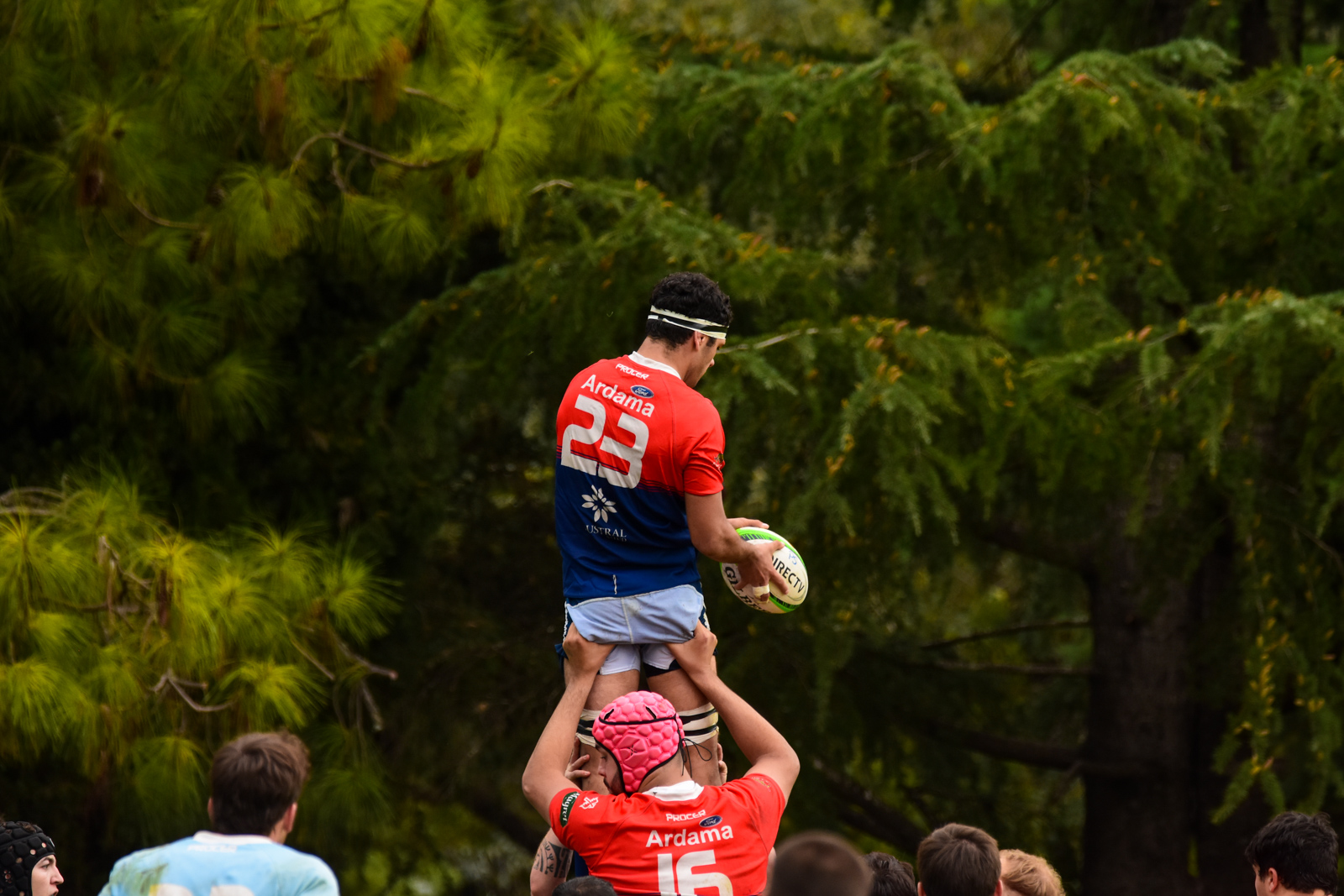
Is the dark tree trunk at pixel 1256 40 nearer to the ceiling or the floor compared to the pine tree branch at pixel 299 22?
nearer to the ceiling

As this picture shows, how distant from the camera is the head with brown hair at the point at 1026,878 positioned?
3.91 m

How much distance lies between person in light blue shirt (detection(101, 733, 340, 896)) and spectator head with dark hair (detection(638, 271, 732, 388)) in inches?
60.1

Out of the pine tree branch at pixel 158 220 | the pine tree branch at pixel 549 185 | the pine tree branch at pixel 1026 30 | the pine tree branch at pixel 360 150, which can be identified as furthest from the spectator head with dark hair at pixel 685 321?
the pine tree branch at pixel 1026 30

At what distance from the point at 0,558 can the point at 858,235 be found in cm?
502

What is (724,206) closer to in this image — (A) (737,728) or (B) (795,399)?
(B) (795,399)

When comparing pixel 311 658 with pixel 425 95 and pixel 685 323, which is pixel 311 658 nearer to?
pixel 425 95

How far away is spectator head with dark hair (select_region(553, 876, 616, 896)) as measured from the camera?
120 inches

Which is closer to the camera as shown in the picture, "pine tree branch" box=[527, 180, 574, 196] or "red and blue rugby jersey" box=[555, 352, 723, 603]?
"red and blue rugby jersey" box=[555, 352, 723, 603]

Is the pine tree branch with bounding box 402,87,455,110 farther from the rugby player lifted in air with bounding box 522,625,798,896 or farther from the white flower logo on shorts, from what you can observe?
the rugby player lifted in air with bounding box 522,625,798,896

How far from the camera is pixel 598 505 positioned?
405 cm

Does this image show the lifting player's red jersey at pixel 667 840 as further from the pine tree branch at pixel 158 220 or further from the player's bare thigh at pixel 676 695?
the pine tree branch at pixel 158 220

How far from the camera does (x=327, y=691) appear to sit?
7625 mm

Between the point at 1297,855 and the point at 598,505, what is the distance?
204 centimetres

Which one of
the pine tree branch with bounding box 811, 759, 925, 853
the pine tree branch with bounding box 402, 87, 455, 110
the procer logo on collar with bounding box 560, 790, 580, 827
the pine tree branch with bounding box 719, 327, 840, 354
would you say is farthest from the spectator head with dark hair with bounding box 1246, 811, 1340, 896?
the pine tree branch with bounding box 811, 759, 925, 853
